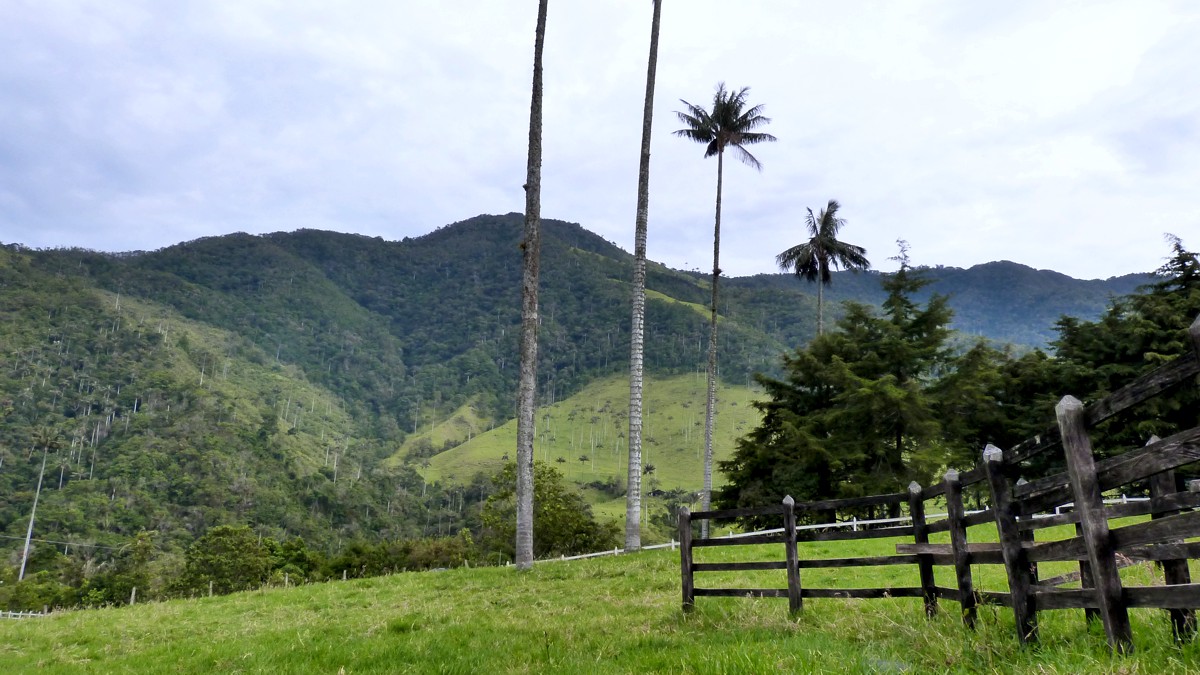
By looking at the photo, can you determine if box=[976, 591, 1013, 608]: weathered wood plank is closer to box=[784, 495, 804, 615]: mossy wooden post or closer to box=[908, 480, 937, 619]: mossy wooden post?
box=[908, 480, 937, 619]: mossy wooden post

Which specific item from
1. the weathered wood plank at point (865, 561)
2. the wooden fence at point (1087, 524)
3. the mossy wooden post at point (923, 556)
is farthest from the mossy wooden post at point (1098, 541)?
the weathered wood plank at point (865, 561)

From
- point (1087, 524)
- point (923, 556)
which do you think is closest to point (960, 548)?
point (923, 556)

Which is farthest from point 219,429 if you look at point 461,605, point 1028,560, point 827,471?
point 1028,560

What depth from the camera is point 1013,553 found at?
5.95 metres

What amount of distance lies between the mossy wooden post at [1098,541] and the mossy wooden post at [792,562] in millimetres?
4636

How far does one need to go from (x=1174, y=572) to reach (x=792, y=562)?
444 centimetres

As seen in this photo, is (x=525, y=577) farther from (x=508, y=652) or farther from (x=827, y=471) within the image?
(x=827, y=471)

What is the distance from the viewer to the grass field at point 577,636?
5.79m

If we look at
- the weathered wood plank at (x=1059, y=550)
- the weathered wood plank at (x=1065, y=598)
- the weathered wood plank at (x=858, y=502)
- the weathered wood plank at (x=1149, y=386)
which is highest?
the weathered wood plank at (x=1149, y=386)

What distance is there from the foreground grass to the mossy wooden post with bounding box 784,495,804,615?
0.22 m

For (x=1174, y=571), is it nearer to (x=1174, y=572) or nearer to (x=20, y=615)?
(x=1174, y=572)

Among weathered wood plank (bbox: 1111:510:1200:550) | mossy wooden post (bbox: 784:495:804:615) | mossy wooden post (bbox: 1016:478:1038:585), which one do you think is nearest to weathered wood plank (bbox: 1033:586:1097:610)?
mossy wooden post (bbox: 1016:478:1038:585)

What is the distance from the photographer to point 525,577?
1931 cm

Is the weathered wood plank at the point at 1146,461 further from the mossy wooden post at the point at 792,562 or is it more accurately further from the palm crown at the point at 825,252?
the palm crown at the point at 825,252
